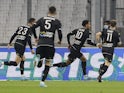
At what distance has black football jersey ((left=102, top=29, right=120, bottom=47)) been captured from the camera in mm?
14961

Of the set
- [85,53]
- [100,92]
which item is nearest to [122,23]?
[85,53]

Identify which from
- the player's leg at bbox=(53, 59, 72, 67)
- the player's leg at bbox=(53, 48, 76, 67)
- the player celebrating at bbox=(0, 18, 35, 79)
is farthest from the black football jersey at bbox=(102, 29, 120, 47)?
the player celebrating at bbox=(0, 18, 35, 79)

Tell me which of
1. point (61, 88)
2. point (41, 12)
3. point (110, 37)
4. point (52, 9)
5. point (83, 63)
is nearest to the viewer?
point (61, 88)

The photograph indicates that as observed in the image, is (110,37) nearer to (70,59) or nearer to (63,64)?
(70,59)

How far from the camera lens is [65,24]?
27.8 meters

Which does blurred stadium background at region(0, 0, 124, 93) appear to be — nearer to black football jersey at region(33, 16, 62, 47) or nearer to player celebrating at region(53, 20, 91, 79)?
player celebrating at region(53, 20, 91, 79)

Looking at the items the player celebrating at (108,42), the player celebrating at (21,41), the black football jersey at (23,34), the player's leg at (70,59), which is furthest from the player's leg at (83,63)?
the black football jersey at (23,34)

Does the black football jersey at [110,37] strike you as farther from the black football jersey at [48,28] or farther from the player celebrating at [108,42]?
the black football jersey at [48,28]

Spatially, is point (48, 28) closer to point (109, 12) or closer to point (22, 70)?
point (22, 70)

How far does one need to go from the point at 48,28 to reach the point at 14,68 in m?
5.77

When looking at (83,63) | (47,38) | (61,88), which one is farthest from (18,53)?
(61,88)

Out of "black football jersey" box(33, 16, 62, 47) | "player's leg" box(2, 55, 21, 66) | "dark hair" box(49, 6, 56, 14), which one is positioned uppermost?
"dark hair" box(49, 6, 56, 14)

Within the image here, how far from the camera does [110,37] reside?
14969 millimetres

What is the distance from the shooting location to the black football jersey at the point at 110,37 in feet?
49.1
